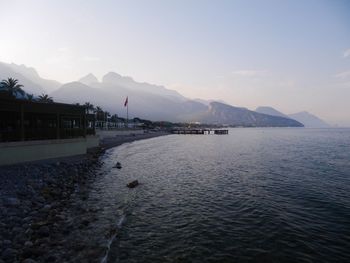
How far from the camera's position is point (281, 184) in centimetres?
2348

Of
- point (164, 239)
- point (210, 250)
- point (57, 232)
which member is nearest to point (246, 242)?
point (210, 250)

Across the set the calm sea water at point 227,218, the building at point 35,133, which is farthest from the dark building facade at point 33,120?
the calm sea water at point 227,218

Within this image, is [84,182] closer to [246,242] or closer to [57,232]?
[57,232]

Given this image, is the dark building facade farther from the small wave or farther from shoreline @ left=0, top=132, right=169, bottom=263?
the small wave

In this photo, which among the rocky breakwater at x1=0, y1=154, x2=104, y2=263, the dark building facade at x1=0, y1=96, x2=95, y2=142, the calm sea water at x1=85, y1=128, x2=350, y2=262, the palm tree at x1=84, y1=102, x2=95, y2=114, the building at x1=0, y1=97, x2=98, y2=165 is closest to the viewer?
the rocky breakwater at x1=0, y1=154, x2=104, y2=263

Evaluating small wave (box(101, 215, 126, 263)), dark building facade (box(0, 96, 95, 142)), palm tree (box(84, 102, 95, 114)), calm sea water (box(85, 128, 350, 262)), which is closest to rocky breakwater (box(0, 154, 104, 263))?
small wave (box(101, 215, 126, 263))

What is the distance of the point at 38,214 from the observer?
1374 cm

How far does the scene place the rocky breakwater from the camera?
10023mm

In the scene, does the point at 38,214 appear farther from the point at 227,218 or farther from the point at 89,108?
the point at 89,108

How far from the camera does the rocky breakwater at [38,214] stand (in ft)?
32.9

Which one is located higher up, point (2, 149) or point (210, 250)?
point (2, 149)

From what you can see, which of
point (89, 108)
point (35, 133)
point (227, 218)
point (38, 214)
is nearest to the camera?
point (38, 214)

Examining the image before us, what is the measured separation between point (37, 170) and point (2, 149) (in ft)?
13.5

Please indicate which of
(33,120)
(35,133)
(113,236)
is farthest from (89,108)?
(113,236)
